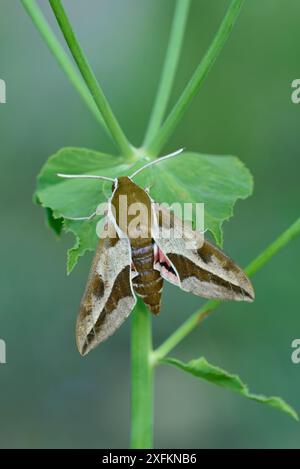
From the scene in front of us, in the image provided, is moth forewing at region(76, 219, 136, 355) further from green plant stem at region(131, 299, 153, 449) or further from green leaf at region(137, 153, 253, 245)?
green leaf at region(137, 153, 253, 245)

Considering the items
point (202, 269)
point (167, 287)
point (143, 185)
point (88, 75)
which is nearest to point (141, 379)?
point (202, 269)

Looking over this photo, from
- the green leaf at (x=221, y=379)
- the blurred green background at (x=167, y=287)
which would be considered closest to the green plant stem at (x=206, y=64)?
the green leaf at (x=221, y=379)

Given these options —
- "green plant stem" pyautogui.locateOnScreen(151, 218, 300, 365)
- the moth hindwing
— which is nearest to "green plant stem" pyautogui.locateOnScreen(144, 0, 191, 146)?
the moth hindwing

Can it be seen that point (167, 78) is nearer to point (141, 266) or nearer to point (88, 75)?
point (88, 75)

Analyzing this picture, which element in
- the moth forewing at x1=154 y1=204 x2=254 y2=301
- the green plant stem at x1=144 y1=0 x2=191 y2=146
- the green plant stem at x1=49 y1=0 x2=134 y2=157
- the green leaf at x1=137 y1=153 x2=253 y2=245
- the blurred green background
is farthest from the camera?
the blurred green background

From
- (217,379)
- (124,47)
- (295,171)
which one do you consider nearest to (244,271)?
(217,379)

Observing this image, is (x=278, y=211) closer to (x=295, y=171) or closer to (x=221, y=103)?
(x=295, y=171)
